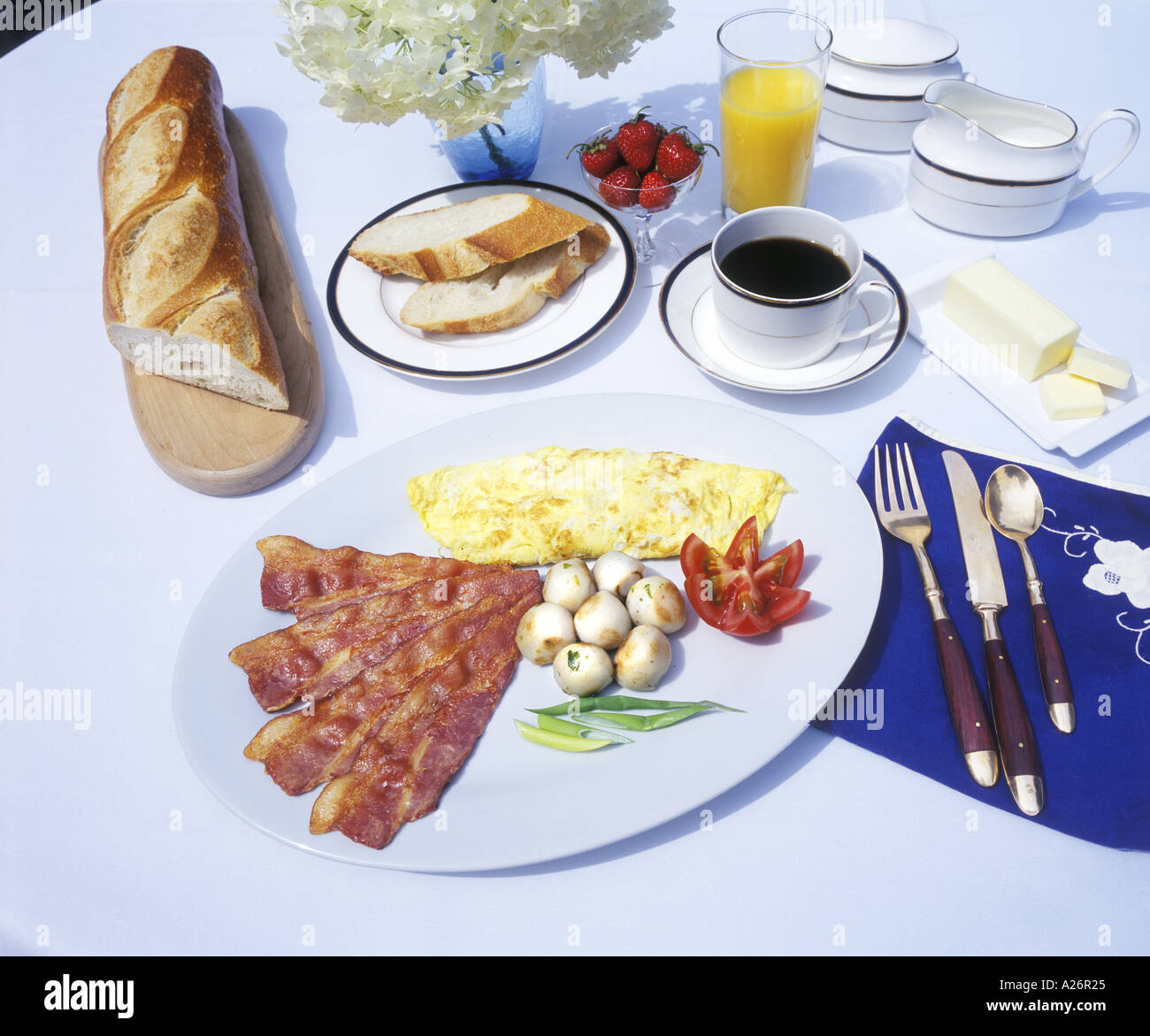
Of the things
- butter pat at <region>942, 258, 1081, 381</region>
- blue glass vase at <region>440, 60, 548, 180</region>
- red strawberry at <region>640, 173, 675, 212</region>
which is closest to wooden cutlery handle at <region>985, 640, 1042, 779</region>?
butter pat at <region>942, 258, 1081, 381</region>

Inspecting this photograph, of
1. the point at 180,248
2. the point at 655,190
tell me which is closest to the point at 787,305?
the point at 655,190

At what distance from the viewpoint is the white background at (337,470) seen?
1.15 metres

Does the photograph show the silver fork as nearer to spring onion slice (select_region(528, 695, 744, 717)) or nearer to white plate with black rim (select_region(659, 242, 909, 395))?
white plate with black rim (select_region(659, 242, 909, 395))

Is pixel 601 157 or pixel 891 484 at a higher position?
pixel 601 157

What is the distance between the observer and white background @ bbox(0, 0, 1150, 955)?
3.76 feet

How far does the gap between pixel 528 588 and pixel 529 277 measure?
0.73 metres

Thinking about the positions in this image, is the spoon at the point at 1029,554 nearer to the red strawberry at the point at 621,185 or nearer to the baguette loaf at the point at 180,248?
the red strawberry at the point at 621,185

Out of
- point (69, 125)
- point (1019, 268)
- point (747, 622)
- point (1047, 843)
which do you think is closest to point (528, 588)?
point (747, 622)

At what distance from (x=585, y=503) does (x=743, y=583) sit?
1.11 ft

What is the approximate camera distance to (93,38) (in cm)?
280

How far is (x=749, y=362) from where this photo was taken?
1655 mm

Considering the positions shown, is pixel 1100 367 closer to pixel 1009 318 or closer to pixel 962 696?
pixel 1009 318

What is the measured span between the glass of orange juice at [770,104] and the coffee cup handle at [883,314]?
34 centimetres

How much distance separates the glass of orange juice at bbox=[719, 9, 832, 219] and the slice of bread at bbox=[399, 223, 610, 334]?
1.11 feet
